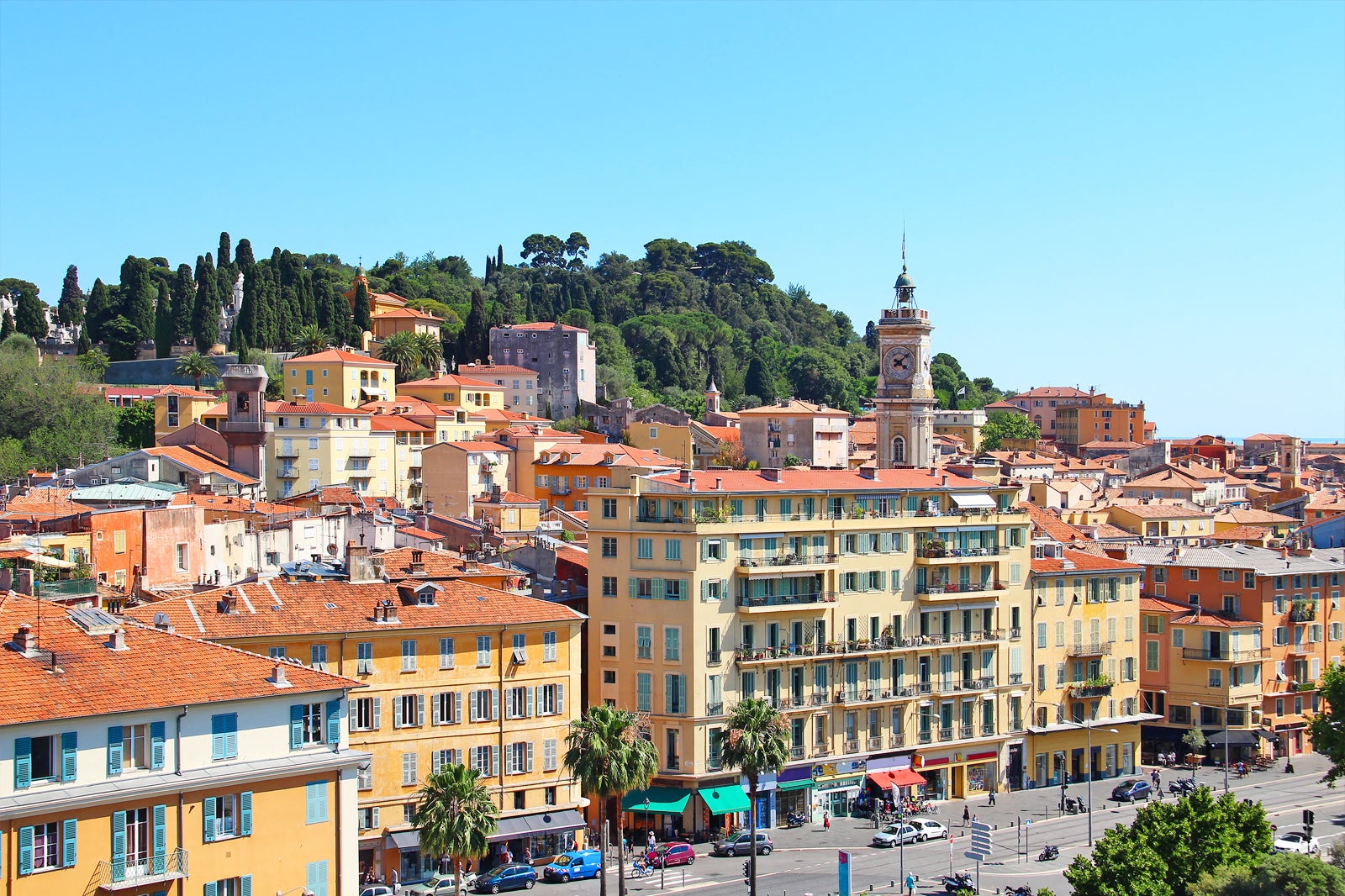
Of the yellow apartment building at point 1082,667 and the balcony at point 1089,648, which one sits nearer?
the yellow apartment building at point 1082,667

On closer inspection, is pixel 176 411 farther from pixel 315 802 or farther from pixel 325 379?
pixel 315 802

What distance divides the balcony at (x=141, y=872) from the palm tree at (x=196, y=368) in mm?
100309

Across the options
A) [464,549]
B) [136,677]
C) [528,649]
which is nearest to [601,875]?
[528,649]

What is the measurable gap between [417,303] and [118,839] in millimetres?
140811

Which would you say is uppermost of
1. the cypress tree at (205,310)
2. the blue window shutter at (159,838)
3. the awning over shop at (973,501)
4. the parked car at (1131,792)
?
the cypress tree at (205,310)

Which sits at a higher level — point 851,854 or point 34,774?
point 34,774

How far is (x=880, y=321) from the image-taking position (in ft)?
407

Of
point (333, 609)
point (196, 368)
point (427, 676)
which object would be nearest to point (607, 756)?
point (427, 676)

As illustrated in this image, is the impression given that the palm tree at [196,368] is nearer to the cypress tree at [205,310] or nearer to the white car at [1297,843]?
the cypress tree at [205,310]

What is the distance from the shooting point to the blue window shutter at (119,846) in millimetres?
32219

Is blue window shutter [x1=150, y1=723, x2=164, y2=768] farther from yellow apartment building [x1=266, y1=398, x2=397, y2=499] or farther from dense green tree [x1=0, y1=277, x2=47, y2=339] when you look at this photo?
dense green tree [x1=0, y1=277, x2=47, y2=339]

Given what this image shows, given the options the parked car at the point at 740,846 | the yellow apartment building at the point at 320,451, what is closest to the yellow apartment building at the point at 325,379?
the yellow apartment building at the point at 320,451

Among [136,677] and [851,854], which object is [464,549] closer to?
[851,854]

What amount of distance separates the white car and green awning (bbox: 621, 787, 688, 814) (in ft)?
62.2
